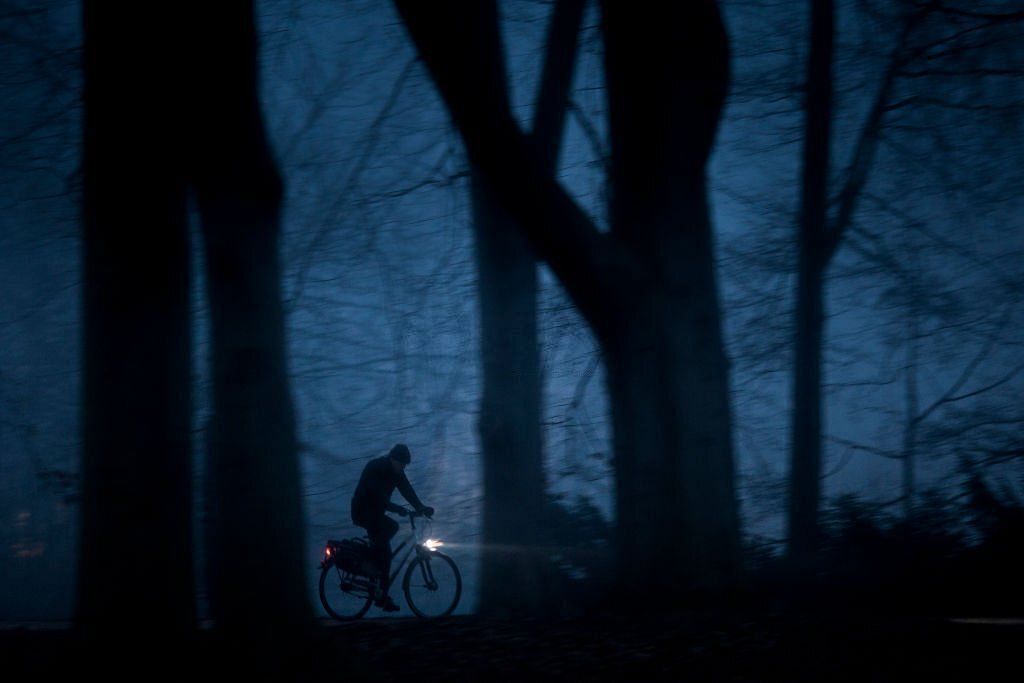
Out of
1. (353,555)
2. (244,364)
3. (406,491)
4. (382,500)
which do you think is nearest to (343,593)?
(353,555)

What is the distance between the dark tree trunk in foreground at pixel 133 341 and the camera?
4.60 metres

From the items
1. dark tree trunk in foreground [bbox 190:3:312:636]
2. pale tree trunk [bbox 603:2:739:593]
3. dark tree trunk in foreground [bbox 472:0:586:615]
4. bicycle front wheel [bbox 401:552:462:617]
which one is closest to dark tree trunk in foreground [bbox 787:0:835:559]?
dark tree trunk in foreground [bbox 472:0:586:615]

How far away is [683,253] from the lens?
636 cm

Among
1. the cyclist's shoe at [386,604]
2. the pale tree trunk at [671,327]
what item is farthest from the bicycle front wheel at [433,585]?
the pale tree trunk at [671,327]

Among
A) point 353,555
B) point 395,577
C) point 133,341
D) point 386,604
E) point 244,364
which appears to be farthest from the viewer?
point 395,577

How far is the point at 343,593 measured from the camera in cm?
977

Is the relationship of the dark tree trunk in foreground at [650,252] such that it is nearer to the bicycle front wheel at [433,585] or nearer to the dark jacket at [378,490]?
the dark jacket at [378,490]

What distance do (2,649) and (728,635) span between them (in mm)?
4486

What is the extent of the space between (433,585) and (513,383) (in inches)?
104

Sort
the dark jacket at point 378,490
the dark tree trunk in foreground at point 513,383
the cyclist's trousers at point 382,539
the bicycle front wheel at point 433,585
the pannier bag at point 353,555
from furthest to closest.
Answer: the bicycle front wheel at point 433,585
the pannier bag at point 353,555
the cyclist's trousers at point 382,539
the dark jacket at point 378,490
the dark tree trunk in foreground at point 513,383

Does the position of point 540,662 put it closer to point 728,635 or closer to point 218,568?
point 728,635

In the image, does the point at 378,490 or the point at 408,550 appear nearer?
the point at 378,490

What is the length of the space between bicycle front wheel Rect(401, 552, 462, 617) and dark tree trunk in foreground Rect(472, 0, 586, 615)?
42.0 inches

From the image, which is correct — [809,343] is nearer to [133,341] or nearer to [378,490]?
[378,490]
